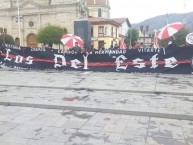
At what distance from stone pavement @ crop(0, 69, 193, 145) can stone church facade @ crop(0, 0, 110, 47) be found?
44.4 meters

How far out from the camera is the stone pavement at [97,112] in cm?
570

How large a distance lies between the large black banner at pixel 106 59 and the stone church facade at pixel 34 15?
1532 inches

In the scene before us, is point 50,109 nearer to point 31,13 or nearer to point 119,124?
point 119,124

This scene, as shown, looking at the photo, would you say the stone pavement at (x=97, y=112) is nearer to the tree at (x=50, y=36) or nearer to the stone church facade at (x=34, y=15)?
the tree at (x=50, y=36)

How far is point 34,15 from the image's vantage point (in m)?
57.2

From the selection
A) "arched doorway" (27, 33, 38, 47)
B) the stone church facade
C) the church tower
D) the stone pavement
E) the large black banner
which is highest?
the church tower

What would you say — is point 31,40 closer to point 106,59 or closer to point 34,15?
point 34,15

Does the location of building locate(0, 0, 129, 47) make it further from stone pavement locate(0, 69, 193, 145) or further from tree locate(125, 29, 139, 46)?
stone pavement locate(0, 69, 193, 145)

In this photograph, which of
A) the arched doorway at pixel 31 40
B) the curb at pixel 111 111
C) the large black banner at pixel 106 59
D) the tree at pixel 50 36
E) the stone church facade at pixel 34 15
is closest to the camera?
the curb at pixel 111 111

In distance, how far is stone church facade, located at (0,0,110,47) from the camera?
55094 mm

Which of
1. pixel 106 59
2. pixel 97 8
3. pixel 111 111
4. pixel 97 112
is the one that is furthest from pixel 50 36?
pixel 111 111

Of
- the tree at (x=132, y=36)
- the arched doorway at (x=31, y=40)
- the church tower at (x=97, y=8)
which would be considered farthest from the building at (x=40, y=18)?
the tree at (x=132, y=36)

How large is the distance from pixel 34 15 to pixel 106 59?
44.7 meters

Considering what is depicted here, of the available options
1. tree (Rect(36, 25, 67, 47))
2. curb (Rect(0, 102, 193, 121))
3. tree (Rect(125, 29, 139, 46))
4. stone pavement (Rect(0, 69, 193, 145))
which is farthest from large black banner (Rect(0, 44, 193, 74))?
tree (Rect(125, 29, 139, 46))
